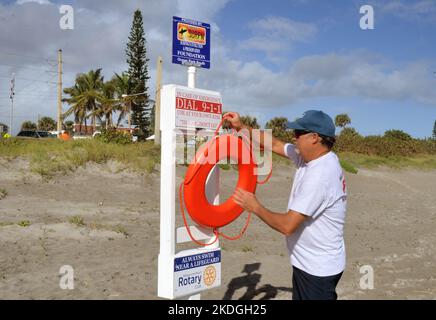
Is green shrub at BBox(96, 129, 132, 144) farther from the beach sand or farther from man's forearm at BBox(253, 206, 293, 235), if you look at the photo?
man's forearm at BBox(253, 206, 293, 235)

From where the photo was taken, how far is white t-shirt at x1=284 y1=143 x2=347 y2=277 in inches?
103

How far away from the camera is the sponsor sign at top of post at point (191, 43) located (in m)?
3.58

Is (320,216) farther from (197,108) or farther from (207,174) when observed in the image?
(197,108)

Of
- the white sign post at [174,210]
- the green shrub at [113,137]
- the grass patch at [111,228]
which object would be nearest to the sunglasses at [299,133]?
the white sign post at [174,210]

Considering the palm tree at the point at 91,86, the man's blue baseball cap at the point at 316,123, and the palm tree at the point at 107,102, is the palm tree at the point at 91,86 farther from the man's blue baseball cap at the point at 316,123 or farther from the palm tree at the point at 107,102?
the man's blue baseball cap at the point at 316,123

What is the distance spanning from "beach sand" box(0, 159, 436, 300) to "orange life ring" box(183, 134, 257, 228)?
5.74 feet

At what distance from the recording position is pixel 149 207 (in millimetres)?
10891

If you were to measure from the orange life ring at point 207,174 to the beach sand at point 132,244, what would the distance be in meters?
1.75

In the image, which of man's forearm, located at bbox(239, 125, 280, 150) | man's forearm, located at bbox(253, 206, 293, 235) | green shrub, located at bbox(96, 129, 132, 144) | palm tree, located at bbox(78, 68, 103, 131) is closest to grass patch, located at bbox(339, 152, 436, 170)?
green shrub, located at bbox(96, 129, 132, 144)

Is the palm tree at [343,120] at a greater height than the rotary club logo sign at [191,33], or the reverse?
the palm tree at [343,120]

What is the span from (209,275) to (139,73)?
33.0m
